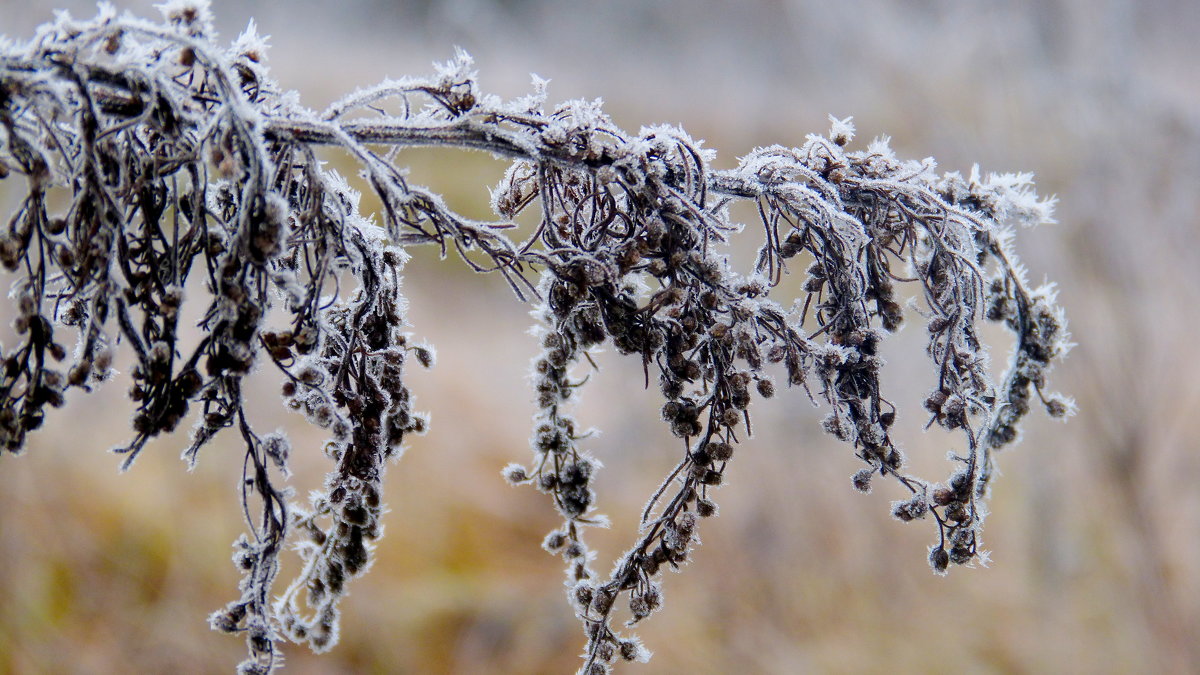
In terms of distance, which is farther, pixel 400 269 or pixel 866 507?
pixel 866 507

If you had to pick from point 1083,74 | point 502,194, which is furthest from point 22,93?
point 1083,74

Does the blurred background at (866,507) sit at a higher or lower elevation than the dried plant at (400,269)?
higher

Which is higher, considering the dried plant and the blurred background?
the blurred background

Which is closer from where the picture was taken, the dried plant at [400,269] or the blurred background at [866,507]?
the dried plant at [400,269]

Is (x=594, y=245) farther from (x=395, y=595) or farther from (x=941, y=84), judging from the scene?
(x=941, y=84)

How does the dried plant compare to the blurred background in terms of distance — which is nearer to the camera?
the dried plant
